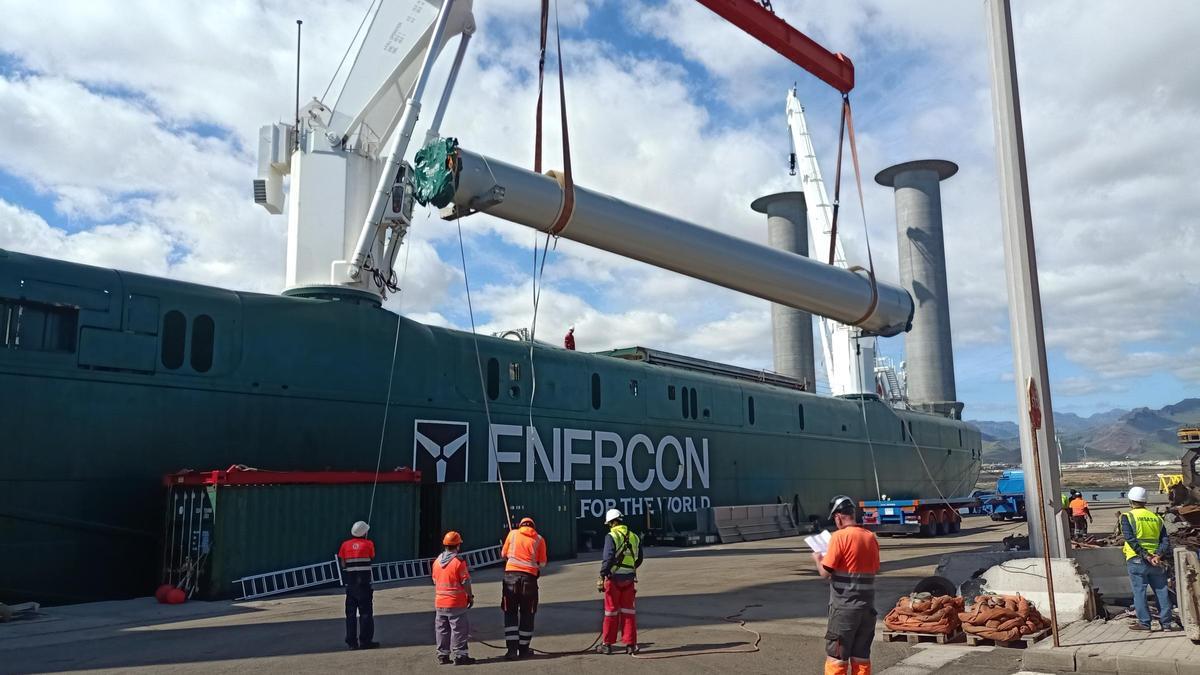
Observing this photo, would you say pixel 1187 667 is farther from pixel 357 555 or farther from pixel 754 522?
pixel 754 522

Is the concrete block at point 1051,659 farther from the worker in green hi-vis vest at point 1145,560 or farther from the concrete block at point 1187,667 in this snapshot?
the worker in green hi-vis vest at point 1145,560

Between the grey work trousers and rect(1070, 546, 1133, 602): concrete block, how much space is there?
926 centimetres

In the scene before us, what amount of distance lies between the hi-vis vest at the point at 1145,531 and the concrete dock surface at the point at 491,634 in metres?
1.13

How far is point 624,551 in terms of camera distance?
10391 mm

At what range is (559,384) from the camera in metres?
25.5

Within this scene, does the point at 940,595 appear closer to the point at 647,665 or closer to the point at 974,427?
the point at 647,665

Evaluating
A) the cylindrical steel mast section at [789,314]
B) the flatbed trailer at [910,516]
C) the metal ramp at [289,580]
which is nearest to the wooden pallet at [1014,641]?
the metal ramp at [289,580]

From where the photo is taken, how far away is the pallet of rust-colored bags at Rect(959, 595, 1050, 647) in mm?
10547

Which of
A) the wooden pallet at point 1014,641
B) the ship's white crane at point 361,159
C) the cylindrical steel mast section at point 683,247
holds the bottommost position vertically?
the wooden pallet at point 1014,641

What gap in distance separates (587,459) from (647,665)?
16.2 m

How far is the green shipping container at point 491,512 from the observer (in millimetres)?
19844

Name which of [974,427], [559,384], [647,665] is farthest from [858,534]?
[974,427]

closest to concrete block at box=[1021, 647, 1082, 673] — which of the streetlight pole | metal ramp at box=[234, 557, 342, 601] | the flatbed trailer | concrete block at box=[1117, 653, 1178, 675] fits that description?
concrete block at box=[1117, 653, 1178, 675]

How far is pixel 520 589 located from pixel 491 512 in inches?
433
